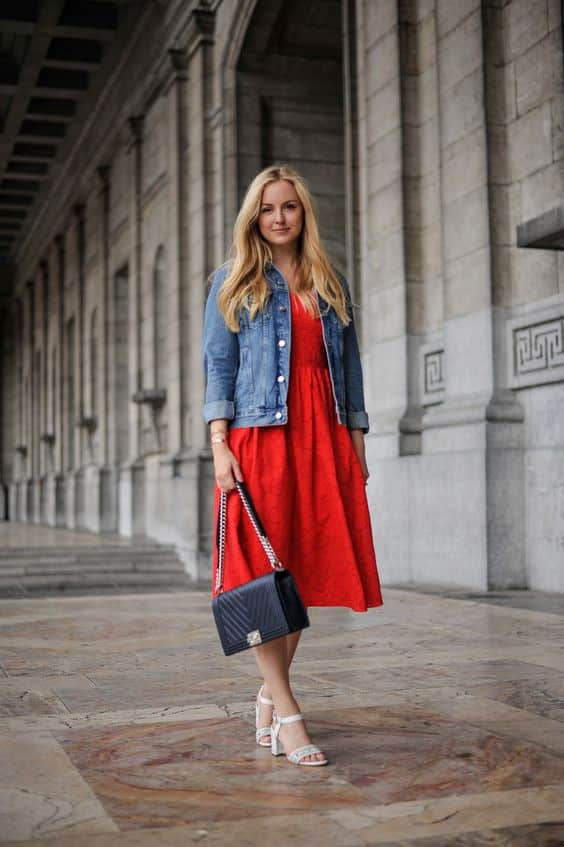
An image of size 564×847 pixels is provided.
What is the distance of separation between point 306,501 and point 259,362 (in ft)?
1.69

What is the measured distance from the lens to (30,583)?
13414 millimetres

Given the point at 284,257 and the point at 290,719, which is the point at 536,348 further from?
the point at 290,719

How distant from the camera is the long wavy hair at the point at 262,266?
3986 mm

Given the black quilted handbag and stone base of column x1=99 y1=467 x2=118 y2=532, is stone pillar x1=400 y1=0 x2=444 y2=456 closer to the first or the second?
the black quilted handbag

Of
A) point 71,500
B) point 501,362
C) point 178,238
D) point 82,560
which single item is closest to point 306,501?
point 501,362

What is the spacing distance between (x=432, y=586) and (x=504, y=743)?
602cm

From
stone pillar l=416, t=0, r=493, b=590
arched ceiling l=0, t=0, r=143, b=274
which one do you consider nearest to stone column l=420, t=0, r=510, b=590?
stone pillar l=416, t=0, r=493, b=590

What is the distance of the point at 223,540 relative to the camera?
12.6 feet

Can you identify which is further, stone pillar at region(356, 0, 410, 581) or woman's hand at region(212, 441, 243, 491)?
stone pillar at region(356, 0, 410, 581)

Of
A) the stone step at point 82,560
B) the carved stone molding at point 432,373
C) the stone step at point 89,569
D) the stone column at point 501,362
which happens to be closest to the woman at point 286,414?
the stone column at point 501,362

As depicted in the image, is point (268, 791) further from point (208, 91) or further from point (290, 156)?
point (208, 91)

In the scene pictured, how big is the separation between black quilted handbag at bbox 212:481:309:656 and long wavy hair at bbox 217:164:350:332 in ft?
2.63

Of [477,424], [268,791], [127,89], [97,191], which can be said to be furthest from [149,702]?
[97,191]

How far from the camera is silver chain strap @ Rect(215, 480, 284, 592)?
3.73 metres
